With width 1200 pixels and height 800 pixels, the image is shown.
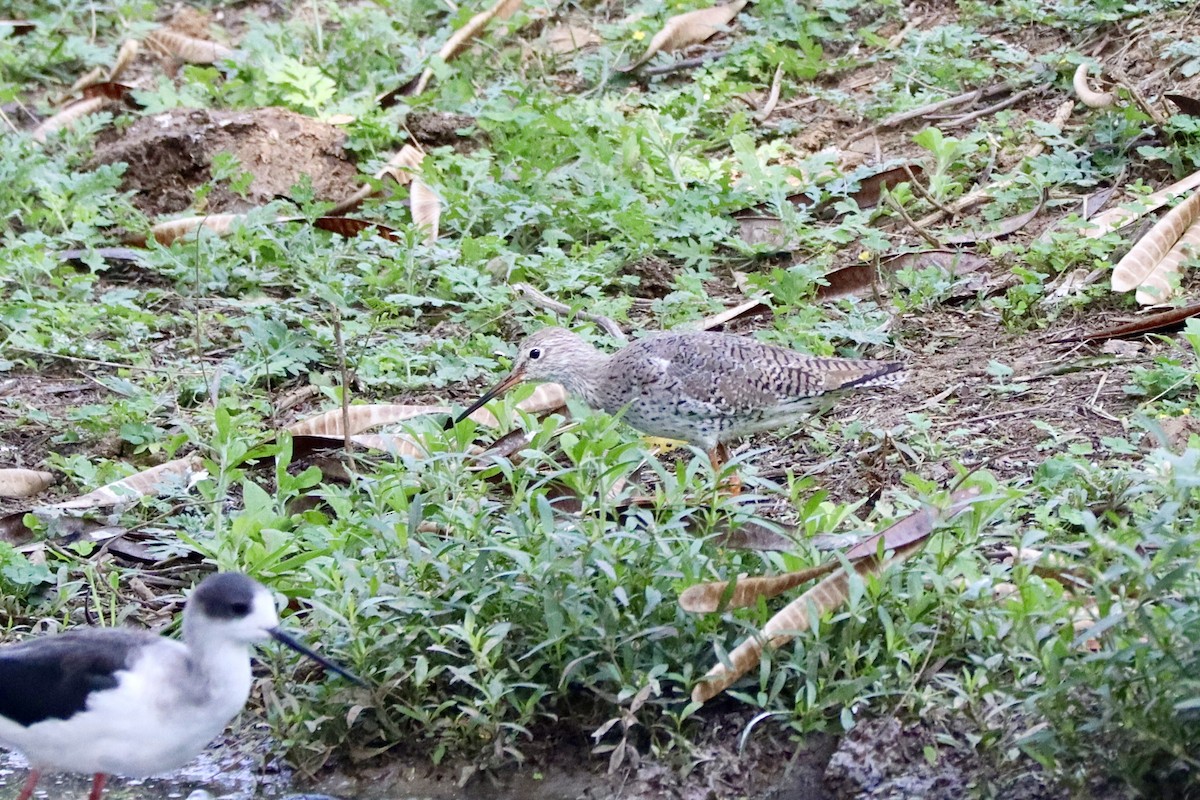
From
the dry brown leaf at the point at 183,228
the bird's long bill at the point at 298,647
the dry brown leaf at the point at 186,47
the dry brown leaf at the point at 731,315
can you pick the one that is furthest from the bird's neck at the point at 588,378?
the dry brown leaf at the point at 186,47

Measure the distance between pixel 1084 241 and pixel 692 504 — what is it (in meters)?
3.41

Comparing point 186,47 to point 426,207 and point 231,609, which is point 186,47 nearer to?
point 426,207

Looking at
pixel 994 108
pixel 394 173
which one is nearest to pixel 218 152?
pixel 394 173

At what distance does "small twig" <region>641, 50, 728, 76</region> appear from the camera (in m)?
10.2

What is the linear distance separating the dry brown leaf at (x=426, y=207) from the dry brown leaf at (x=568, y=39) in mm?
2552

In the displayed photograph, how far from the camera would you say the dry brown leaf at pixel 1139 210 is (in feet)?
24.5

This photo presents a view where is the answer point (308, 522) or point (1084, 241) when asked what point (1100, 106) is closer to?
point (1084, 241)

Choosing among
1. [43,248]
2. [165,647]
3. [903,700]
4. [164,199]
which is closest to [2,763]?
[165,647]

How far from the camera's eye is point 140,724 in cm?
402

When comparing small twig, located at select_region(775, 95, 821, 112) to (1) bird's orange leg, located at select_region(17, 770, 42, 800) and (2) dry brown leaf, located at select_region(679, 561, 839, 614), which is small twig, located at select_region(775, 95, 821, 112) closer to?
(2) dry brown leaf, located at select_region(679, 561, 839, 614)

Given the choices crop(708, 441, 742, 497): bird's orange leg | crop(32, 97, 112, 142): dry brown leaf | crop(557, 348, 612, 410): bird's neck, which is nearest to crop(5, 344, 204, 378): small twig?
crop(557, 348, 612, 410): bird's neck

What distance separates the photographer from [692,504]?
16.1 feet

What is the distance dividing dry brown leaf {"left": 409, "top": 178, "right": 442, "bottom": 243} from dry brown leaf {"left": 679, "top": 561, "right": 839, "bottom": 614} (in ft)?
13.9

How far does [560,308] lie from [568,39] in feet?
13.6
